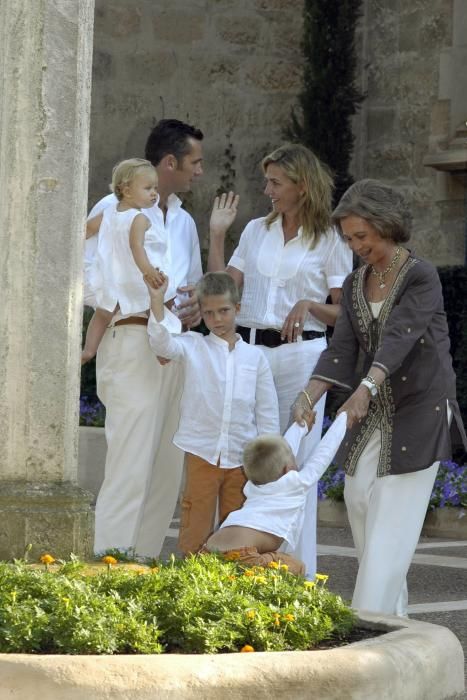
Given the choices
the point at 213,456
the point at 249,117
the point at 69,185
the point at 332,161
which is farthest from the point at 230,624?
the point at 249,117

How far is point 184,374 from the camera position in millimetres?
6422

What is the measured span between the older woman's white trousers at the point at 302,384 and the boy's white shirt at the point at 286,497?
0.84m

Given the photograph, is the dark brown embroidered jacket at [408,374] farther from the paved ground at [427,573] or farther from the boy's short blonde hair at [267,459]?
the paved ground at [427,573]

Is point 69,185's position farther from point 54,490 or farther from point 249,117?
point 249,117

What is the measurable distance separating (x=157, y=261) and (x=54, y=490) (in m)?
1.88

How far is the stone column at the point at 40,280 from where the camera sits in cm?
480

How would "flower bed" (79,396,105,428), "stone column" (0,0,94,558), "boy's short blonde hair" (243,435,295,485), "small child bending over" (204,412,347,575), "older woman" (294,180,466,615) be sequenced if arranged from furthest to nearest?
"flower bed" (79,396,105,428) → "older woman" (294,180,466,615) → "boy's short blonde hair" (243,435,295,485) → "small child bending over" (204,412,347,575) → "stone column" (0,0,94,558)

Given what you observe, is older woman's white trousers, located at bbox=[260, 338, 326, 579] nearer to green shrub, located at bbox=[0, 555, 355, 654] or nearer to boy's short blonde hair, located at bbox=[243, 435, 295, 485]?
boy's short blonde hair, located at bbox=[243, 435, 295, 485]

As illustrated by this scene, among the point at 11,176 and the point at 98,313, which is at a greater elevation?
the point at 11,176

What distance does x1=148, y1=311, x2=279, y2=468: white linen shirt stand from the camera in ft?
20.3

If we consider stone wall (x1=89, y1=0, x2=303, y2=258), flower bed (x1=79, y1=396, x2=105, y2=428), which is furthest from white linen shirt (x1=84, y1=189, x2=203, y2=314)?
stone wall (x1=89, y1=0, x2=303, y2=258)

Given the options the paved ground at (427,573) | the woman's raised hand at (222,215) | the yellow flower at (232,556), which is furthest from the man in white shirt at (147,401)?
the yellow flower at (232,556)

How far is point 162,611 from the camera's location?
3.89 meters

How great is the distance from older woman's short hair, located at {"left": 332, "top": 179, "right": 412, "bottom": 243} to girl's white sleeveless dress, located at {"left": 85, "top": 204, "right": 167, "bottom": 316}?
1.12m
